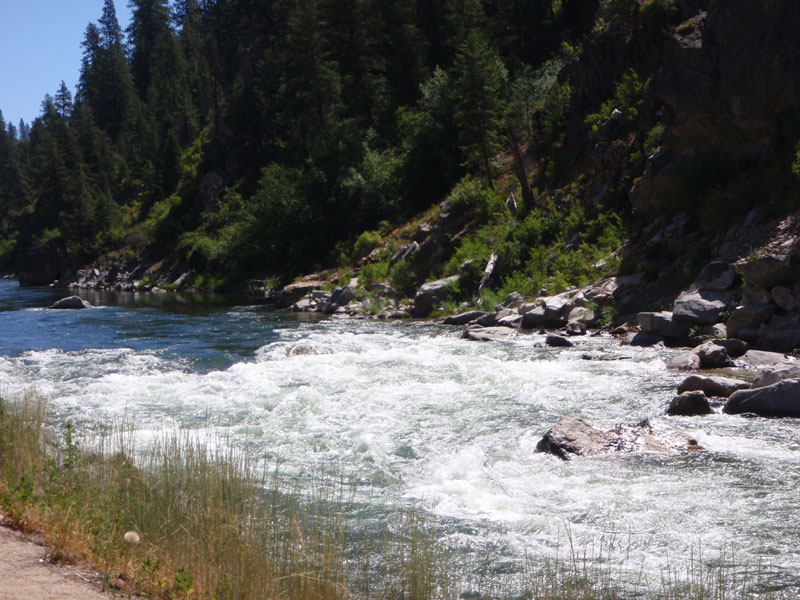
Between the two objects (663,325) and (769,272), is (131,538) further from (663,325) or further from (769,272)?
(769,272)

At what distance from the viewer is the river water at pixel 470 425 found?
8133 mm

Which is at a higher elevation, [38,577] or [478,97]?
[478,97]

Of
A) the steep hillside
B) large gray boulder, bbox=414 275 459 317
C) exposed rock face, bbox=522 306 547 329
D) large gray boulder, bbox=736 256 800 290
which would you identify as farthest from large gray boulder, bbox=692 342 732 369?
large gray boulder, bbox=414 275 459 317

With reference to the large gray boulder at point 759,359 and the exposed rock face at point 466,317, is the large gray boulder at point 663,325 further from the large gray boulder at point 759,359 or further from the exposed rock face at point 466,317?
the exposed rock face at point 466,317

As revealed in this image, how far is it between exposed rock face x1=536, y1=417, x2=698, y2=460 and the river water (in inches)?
10.8

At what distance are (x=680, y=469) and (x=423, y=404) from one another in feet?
17.4

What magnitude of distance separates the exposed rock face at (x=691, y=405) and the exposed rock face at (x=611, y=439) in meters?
1.45

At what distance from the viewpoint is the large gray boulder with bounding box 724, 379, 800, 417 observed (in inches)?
481

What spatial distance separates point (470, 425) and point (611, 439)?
2.43 m

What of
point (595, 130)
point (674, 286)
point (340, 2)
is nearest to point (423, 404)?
point (674, 286)

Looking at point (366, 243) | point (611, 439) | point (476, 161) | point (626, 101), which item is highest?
point (626, 101)

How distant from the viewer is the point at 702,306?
18938 millimetres

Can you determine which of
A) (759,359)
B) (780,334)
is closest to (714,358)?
(759,359)

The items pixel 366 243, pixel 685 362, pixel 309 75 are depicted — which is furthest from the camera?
pixel 309 75
